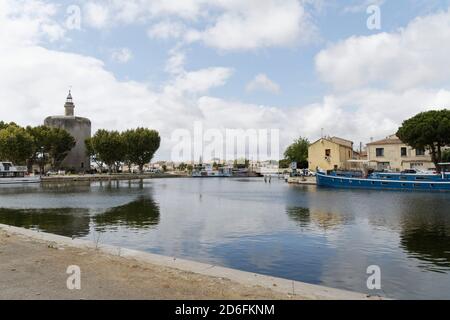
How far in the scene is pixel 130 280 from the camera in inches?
328

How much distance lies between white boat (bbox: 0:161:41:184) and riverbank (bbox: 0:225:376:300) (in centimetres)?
7999

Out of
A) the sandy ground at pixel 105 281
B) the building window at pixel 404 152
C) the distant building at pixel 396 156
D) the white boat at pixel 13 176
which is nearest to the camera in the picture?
the sandy ground at pixel 105 281

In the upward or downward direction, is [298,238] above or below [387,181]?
below

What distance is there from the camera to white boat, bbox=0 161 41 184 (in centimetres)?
8162

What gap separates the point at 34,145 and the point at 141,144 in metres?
31.5

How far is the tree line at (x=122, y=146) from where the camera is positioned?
10862cm

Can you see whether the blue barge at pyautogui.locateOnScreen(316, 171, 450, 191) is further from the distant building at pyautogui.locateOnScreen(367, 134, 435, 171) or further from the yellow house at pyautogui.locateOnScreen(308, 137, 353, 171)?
the yellow house at pyautogui.locateOnScreen(308, 137, 353, 171)

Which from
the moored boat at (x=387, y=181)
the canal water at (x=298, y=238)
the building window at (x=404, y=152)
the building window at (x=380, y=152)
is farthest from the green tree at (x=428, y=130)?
the canal water at (x=298, y=238)

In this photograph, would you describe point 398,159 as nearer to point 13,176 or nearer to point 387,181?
point 387,181

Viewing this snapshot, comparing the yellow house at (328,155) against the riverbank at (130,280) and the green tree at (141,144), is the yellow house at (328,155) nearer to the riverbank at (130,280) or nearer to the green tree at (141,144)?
the green tree at (141,144)

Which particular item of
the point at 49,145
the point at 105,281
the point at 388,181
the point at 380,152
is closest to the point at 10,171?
the point at 49,145

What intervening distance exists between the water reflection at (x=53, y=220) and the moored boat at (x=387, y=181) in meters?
47.0

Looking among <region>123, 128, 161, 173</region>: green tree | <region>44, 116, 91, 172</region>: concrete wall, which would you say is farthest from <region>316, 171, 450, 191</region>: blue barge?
<region>44, 116, 91, 172</region>: concrete wall
